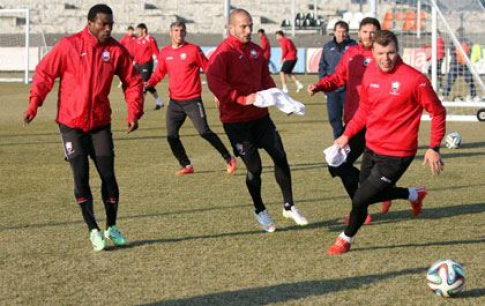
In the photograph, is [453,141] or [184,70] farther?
[453,141]

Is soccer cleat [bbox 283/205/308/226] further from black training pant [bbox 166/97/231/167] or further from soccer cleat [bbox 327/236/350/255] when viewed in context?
black training pant [bbox 166/97/231/167]

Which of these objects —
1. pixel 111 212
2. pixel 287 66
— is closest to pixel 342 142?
pixel 111 212

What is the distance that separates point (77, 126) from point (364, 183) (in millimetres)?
2639

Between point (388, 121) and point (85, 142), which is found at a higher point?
point (388, 121)

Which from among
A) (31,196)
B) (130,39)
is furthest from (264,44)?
(31,196)

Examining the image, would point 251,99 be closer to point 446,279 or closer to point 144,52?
point 446,279

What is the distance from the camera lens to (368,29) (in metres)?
9.70

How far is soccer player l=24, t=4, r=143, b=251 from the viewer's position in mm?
8234

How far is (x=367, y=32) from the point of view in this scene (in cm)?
971

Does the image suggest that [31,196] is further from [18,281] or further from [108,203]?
[18,281]

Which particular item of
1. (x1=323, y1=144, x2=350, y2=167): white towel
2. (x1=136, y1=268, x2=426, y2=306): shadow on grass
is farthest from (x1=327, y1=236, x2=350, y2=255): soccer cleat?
(x1=136, y1=268, x2=426, y2=306): shadow on grass

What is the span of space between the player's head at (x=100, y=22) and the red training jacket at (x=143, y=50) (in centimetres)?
1931

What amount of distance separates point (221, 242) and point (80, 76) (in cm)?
203

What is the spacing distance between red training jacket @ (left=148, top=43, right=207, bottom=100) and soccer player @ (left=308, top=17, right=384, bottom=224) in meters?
4.21
